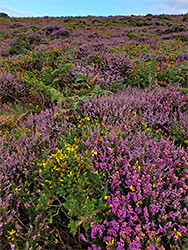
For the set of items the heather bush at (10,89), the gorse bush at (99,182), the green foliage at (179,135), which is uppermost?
the heather bush at (10,89)

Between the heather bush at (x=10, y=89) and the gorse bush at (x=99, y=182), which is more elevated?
the heather bush at (x=10, y=89)

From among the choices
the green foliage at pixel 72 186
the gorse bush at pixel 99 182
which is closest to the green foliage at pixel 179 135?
the gorse bush at pixel 99 182

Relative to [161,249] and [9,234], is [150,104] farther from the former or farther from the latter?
[9,234]

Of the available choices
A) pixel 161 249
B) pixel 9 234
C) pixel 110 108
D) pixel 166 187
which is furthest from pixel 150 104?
pixel 9 234

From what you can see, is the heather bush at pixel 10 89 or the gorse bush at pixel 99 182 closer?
the gorse bush at pixel 99 182

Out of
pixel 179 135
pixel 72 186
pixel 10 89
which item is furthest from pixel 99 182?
pixel 10 89

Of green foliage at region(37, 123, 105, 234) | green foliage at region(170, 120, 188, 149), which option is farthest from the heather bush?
green foliage at region(170, 120, 188, 149)

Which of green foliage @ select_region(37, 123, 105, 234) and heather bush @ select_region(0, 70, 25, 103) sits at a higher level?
heather bush @ select_region(0, 70, 25, 103)

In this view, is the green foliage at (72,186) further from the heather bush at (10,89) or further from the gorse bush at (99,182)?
the heather bush at (10,89)

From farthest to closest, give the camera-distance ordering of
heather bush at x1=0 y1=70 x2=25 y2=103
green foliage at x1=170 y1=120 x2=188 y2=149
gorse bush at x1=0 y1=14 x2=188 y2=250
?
heather bush at x1=0 y1=70 x2=25 y2=103
green foliage at x1=170 y1=120 x2=188 y2=149
gorse bush at x1=0 y1=14 x2=188 y2=250

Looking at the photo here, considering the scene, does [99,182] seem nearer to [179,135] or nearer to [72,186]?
[72,186]

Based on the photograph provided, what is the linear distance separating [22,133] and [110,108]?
55.8 inches

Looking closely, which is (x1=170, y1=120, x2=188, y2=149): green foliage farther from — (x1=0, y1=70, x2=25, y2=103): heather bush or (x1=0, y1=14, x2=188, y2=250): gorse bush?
(x1=0, y1=70, x2=25, y2=103): heather bush

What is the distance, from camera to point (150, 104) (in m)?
3.12
